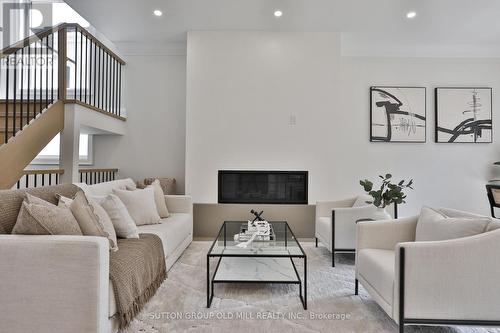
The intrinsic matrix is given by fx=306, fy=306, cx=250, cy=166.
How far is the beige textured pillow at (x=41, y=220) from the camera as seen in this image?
1664 mm

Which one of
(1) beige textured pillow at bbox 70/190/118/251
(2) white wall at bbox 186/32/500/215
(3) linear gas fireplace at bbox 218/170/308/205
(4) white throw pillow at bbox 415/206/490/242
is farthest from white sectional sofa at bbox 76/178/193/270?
(4) white throw pillow at bbox 415/206/490/242

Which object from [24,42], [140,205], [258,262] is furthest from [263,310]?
[24,42]

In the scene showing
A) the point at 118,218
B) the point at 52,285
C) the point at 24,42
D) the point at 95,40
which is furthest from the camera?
the point at 95,40

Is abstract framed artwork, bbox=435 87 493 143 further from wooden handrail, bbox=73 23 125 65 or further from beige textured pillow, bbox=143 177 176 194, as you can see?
wooden handrail, bbox=73 23 125 65

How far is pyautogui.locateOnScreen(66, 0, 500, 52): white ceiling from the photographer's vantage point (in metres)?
3.66

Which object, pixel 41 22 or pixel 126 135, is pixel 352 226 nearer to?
pixel 126 135

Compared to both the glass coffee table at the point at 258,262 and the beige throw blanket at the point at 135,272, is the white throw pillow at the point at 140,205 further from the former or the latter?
the glass coffee table at the point at 258,262

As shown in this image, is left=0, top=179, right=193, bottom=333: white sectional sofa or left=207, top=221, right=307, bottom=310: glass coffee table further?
left=207, top=221, right=307, bottom=310: glass coffee table

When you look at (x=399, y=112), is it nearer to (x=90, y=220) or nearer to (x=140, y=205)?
(x=140, y=205)

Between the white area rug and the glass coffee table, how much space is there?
11cm

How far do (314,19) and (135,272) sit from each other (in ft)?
12.1

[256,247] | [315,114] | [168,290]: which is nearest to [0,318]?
[168,290]

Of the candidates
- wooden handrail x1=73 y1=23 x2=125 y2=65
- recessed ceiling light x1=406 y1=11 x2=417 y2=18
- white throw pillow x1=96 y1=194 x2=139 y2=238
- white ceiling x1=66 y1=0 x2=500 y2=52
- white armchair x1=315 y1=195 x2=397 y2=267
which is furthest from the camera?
recessed ceiling light x1=406 y1=11 x2=417 y2=18

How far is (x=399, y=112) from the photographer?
4.83 metres
